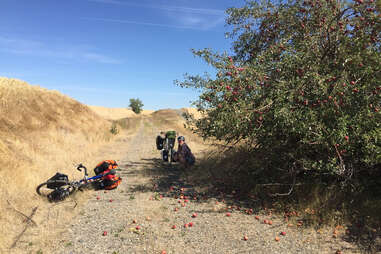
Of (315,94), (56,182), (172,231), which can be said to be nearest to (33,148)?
(56,182)

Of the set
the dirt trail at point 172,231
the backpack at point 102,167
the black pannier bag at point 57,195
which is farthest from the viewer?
the backpack at point 102,167

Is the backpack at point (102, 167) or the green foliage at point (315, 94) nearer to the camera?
the green foliage at point (315, 94)

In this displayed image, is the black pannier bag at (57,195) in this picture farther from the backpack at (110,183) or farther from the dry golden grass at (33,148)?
the backpack at (110,183)

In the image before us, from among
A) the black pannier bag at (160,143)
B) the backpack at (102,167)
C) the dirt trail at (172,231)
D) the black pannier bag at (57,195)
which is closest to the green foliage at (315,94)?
the dirt trail at (172,231)

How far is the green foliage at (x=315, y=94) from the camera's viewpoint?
17.8 ft

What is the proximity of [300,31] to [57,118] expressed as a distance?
18.4 metres

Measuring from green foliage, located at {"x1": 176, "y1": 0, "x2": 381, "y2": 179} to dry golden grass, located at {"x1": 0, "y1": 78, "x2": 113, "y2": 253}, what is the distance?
16.8 feet

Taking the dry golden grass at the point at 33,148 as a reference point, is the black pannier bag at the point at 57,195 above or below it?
below

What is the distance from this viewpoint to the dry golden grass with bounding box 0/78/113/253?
6.10 metres

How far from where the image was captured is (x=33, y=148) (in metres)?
11.6

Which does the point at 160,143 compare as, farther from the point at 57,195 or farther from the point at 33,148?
the point at 57,195

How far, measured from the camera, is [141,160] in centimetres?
1445

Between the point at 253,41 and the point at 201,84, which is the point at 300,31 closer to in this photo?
the point at 253,41

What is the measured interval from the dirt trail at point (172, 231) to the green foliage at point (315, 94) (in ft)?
5.66
